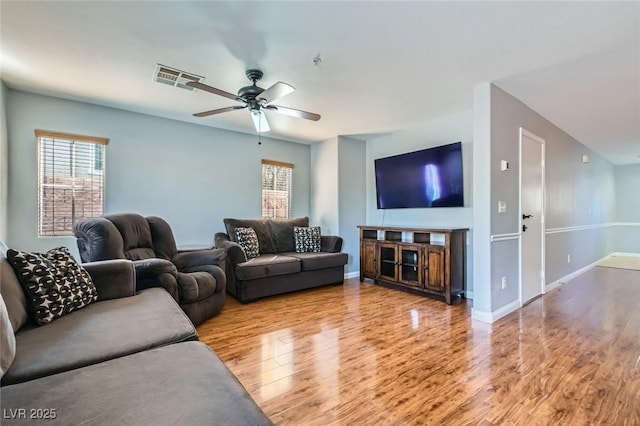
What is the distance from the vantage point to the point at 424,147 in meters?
4.28

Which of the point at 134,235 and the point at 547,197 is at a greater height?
the point at 547,197

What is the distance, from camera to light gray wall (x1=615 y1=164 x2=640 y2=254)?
7.03 metres

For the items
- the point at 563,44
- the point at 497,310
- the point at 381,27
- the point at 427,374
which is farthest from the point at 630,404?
the point at 381,27

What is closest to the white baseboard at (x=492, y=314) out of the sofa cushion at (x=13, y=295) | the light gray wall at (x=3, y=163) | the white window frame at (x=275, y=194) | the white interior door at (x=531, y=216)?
the white interior door at (x=531, y=216)

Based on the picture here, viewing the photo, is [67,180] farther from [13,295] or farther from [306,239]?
[306,239]

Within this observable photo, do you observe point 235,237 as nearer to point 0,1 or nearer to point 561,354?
point 0,1

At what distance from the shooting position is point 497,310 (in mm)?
3010

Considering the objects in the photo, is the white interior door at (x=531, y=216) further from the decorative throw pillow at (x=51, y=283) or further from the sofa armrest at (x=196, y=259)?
the decorative throw pillow at (x=51, y=283)

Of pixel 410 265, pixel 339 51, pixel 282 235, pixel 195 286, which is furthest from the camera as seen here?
pixel 282 235

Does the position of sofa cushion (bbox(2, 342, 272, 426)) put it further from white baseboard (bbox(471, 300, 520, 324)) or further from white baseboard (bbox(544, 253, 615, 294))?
white baseboard (bbox(544, 253, 615, 294))

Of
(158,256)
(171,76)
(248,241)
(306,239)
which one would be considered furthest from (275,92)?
(306,239)

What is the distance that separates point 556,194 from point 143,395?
17.4 ft

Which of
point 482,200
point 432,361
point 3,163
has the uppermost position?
point 3,163

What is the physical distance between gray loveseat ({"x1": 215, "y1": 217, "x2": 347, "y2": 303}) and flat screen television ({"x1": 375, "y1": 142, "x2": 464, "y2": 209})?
3.67 feet
